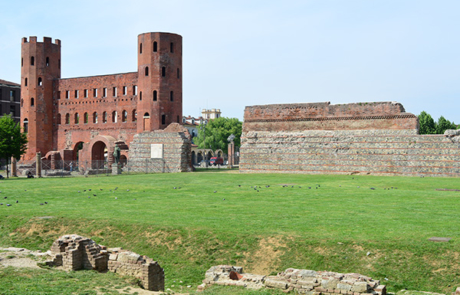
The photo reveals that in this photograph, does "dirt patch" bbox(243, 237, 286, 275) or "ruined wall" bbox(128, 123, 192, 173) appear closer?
"dirt patch" bbox(243, 237, 286, 275)

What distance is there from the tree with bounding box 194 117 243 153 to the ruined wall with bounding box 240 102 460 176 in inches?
1790

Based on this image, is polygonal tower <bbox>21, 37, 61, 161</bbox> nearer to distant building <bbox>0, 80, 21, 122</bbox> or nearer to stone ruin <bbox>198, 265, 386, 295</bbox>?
distant building <bbox>0, 80, 21, 122</bbox>

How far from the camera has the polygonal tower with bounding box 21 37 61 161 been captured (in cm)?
5281

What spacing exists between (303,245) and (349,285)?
8.19 ft

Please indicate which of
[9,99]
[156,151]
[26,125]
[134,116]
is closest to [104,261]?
[156,151]

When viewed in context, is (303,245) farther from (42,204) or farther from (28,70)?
(28,70)

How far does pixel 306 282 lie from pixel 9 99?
72959 millimetres

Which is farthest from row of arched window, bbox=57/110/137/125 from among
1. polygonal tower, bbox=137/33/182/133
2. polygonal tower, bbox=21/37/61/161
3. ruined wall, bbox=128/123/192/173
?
ruined wall, bbox=128/123/192/173

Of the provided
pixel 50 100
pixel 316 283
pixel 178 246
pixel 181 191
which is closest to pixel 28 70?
pixel 50 100

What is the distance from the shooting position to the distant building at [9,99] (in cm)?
7031

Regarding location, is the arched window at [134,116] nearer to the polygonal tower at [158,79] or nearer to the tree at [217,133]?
the polygonal tower at [158,79]

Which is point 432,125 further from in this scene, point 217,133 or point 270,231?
point 270,231

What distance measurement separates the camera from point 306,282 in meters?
8.03

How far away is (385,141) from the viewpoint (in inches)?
1318
